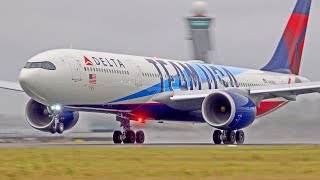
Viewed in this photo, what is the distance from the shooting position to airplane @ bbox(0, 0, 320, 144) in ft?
124

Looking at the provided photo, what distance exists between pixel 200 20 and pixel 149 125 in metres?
65.5

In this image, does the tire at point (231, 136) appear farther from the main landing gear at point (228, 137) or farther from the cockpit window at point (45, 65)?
the cockpit window at point (45, 65)

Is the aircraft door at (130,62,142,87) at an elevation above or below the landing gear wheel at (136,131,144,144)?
above

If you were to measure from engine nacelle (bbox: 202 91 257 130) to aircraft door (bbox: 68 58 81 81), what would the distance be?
637 centimetres

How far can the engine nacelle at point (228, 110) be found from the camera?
128 ft

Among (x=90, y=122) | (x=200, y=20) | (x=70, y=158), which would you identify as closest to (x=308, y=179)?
(x=70, y=158)

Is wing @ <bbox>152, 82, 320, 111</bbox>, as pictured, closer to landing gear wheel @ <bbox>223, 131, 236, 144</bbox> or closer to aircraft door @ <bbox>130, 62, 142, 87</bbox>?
aircraft door @ <bbox>130, 62, 142, 87</bbox>

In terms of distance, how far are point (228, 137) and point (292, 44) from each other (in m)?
15.4

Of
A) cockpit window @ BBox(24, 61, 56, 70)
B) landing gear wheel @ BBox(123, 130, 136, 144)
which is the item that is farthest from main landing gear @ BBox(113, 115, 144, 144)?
cockpit window @ BBox(24, 61, 56, 70)

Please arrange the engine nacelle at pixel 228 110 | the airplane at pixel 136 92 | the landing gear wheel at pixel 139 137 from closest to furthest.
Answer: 1. the airplane at pixel 136 92
2. the engine nacelle at pixel 228 110
3. the landing gear wheel at pixel 139 137

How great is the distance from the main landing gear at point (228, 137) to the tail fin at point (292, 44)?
12807 millimetres

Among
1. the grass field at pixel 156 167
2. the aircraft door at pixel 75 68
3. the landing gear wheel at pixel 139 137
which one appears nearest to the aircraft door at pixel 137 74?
the landing gear wheel at pixel 139 137

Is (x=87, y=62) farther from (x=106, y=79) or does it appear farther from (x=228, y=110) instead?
(x=228, y=110)

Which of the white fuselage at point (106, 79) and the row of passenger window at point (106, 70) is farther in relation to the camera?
the row of passenger window at point (106, 70)
